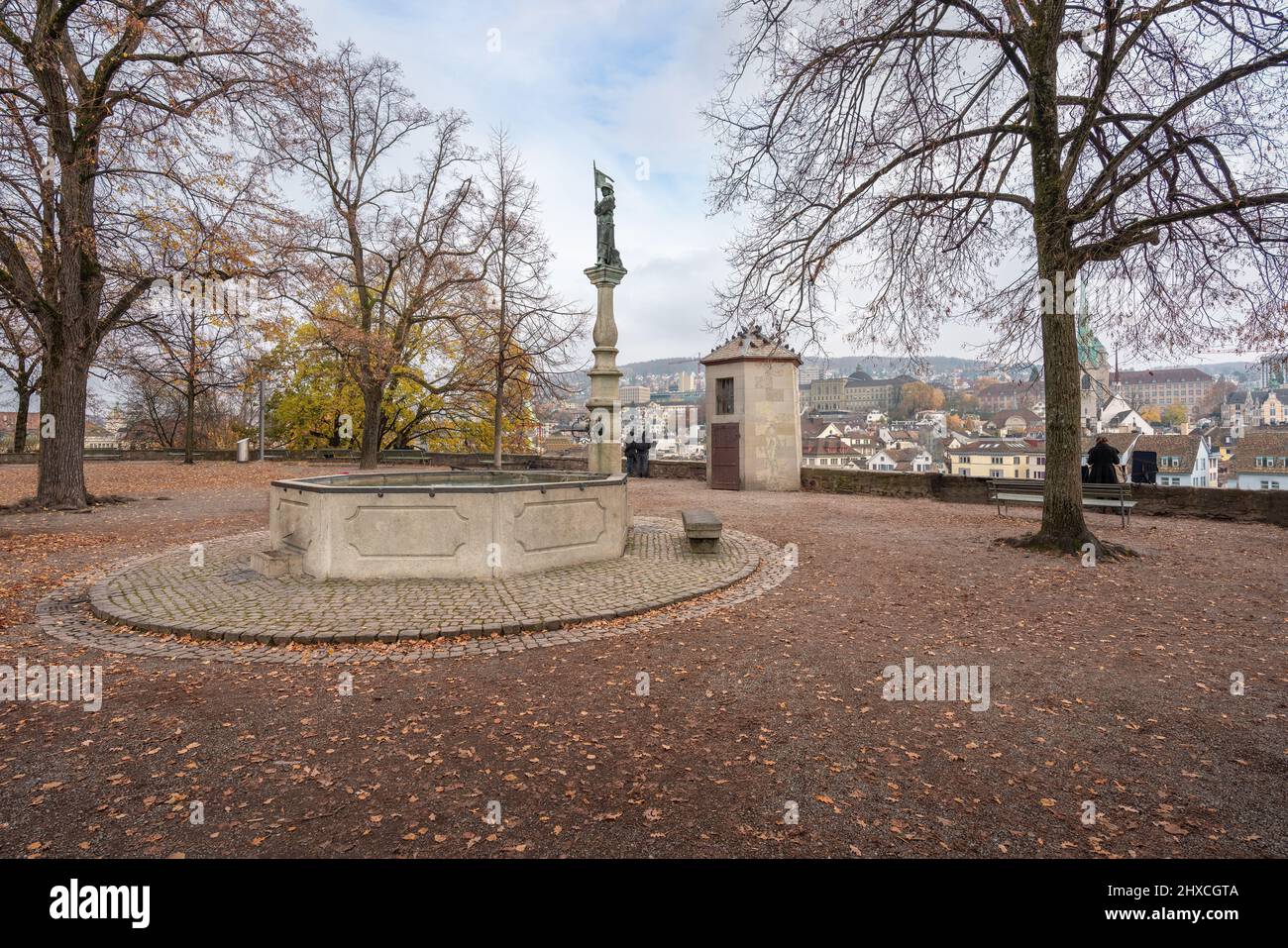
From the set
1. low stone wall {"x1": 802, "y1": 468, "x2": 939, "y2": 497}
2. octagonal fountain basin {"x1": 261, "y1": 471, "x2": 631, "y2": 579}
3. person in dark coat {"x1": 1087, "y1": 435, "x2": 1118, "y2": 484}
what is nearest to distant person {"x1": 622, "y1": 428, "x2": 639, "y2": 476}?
low stone wall {"x1": 802, "y1": 468, "x2": 939, "y2": 497}

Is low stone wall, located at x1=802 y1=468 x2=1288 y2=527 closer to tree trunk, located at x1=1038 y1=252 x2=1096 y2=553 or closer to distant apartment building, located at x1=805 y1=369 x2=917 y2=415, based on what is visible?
tree trunk, located at x1=1038 y1=252 x2=1096 y2=553

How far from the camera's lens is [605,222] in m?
11.6

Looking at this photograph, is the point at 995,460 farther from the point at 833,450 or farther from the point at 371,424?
the point at 371,424

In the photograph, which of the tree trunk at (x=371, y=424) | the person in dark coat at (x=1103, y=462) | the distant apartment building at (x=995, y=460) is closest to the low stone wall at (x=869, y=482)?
the person in dark coat at (x=1103, y=462)

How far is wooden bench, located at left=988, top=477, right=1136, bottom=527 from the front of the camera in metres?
11.8

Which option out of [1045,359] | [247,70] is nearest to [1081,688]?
[1045,359]

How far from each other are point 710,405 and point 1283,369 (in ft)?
49.5

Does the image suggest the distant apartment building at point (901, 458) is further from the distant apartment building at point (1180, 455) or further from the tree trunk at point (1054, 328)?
the tree trunk at point (1054, 328)

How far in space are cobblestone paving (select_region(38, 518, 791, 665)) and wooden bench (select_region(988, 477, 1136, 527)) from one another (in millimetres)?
7228

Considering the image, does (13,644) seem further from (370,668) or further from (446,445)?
(446,445)

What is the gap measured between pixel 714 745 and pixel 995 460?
60708 mm

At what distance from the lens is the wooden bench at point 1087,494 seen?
11844 mm

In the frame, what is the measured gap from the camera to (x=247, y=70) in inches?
542
